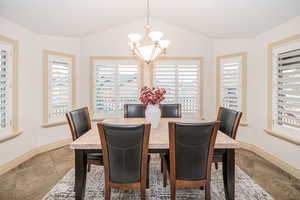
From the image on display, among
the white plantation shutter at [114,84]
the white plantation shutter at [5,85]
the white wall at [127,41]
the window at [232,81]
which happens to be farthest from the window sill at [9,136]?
the window at [232,81]

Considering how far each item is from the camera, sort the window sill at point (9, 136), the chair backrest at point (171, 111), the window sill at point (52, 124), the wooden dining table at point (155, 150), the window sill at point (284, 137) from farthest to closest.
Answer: the window sill at point (52, 124) < the chair backrest at point (171, 111) < the window sill at point (9, 136) < the window sill at point (284, 137) < the wooden dining table at point (155, 150)

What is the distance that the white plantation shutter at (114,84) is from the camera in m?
3.94

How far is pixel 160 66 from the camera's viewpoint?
13.0ft

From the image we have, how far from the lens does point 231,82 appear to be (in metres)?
3.71

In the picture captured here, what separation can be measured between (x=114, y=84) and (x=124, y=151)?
2.60 m

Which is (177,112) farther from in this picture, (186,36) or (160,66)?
(186,36)

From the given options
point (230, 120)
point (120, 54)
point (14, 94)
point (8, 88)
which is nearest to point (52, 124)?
point (14, 94)

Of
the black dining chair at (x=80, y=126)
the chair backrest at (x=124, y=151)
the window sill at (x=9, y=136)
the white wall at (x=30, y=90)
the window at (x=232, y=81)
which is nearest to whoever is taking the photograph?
the chair backrest at (x=124, y=151)

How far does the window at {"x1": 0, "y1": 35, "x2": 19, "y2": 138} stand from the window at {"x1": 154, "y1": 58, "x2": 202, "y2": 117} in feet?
8.57

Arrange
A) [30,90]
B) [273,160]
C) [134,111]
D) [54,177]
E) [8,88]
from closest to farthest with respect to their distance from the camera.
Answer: [54,177] < [8,88] < [273,160] < [134,111] < [30,90]

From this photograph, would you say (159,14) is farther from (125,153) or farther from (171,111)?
(125,153)

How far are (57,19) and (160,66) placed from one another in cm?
217

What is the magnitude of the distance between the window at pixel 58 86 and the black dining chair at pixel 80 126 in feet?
5.14

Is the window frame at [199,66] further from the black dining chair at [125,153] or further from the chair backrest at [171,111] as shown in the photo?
the black dining chair at [125,153]
